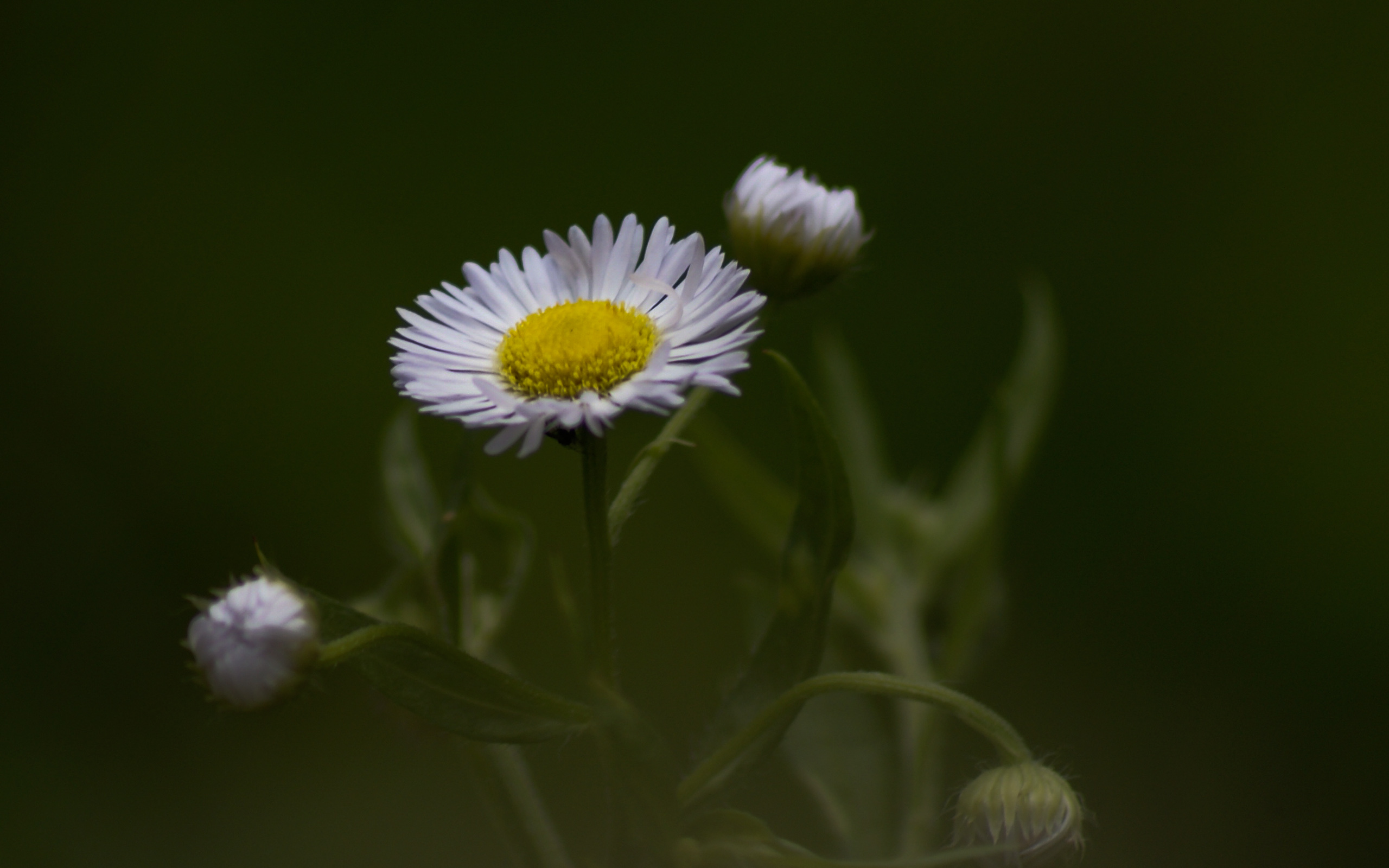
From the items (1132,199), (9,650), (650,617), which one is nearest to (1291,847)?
(650,617)

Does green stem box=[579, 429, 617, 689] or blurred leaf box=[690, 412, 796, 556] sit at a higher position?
blurred leaf box=[690, 412, 796, 556]

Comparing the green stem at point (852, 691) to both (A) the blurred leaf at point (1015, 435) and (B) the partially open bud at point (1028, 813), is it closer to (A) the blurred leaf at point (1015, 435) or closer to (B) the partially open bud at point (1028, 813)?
(B) the partially open bud at point (1028, 813)

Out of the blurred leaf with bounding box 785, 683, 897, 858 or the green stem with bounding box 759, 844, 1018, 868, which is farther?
the blurred leaf with bounding box 785, 683, 897, 858

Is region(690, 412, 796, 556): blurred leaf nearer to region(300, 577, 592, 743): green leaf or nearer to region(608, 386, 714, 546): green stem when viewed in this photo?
region(608, 386, 714, 546): green stem

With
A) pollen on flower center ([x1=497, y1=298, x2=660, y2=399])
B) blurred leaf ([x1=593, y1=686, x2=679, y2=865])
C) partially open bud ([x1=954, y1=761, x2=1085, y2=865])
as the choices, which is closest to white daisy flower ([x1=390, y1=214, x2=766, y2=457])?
pollen on flower center ([x1=497, y1=298, x2=660, y2=399])

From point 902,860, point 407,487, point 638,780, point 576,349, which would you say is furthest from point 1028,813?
point 407,487

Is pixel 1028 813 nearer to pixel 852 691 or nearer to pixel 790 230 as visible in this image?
pixel 852 691
